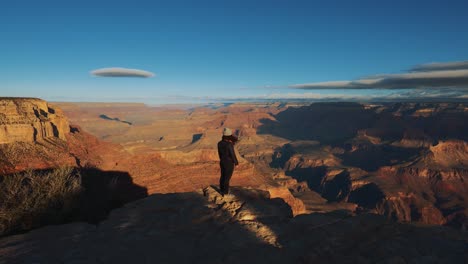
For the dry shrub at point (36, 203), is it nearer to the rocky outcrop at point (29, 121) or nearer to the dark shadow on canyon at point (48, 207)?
the dark shadow on canyon at point (48, 207)

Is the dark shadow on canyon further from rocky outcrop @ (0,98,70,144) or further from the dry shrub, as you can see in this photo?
rocky outcrop @ (0,98,70,144)

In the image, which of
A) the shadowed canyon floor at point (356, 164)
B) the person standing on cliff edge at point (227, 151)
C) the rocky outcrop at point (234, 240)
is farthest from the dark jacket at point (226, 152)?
the shadowed canyon floor at point (356, 164)

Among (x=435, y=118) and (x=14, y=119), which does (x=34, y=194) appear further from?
(x=435, y=118)

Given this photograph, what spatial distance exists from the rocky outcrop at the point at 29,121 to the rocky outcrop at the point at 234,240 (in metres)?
32.5

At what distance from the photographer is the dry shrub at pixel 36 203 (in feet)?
24.5

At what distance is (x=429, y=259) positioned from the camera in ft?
17.2

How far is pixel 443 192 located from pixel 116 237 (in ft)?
380

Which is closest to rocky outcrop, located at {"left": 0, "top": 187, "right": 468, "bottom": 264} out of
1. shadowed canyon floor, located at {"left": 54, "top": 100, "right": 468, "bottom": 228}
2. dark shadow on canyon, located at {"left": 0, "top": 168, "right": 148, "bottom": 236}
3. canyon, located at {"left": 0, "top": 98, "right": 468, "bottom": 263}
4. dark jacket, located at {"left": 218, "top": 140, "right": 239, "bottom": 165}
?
canyon, located at {"left": 0, "top": 98, "right": 468, "bottom": 263}

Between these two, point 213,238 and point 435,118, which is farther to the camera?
point 435,118

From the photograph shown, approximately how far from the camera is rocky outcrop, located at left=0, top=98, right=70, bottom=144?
1291 inches

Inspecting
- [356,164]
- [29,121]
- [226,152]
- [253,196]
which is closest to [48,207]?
[226,152]

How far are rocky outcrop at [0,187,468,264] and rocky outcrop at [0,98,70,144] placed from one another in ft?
107

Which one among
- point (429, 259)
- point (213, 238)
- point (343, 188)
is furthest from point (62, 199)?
point (343, 188)

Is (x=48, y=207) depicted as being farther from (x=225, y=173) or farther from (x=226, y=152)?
(x=226, y=152)
